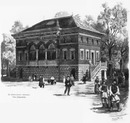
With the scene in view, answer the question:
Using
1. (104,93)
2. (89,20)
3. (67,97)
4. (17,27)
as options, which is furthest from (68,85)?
(17,27)

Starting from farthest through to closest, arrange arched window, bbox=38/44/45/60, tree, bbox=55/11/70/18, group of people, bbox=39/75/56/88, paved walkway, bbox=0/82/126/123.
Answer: arched window, bbox=38/44/45/60 → group of people, bbox=39/75/56/88 → tree, bbox=55/11/70/18 → paved walkway, bbox=0/82/126/123

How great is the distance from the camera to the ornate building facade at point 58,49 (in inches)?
199

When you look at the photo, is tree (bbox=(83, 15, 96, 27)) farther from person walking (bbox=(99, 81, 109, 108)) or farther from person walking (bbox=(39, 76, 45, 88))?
person walking (bbox=(39, 76, 45, 88))

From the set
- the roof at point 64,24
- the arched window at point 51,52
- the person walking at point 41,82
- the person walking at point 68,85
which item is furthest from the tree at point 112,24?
the person walking at point 41,82

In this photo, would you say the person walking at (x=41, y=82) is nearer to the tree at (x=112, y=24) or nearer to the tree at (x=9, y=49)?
the tree at (x=9, y=49)

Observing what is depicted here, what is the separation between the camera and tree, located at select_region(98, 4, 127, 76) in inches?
196

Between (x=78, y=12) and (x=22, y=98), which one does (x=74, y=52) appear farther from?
(x=22, y=98)

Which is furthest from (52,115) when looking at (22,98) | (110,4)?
(110,4)

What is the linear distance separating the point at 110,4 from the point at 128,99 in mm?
1658

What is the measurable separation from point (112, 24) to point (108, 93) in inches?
47.1

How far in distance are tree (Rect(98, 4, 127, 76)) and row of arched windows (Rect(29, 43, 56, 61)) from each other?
0.92 meters

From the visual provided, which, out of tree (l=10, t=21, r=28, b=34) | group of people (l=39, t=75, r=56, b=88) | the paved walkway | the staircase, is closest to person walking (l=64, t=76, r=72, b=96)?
the paved walkway

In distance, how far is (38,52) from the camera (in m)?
5.32

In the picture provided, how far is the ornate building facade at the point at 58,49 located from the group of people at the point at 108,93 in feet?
1.04
